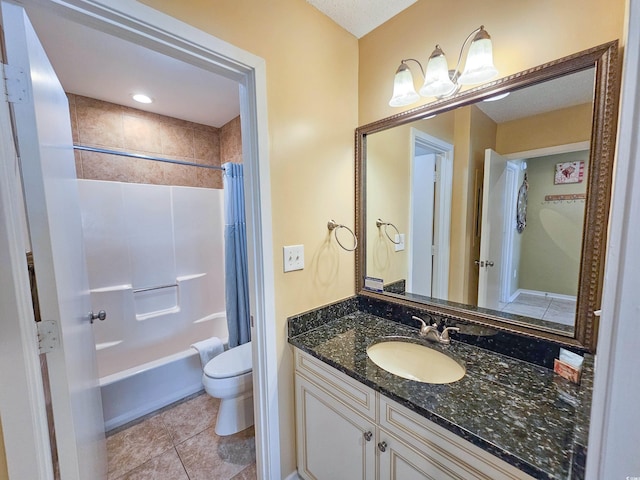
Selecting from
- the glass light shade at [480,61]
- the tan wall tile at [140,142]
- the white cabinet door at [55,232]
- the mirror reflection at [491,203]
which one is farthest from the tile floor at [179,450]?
the glass light shade at [480,61]

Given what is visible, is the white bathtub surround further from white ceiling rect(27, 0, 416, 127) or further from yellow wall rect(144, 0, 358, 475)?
yellow wall rect(144, 0, 358, 475)

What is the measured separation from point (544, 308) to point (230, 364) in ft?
5.69

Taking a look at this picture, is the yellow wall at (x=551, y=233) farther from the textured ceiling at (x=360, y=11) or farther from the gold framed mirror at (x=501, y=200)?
the textured ceiling at (x=360, y=11)

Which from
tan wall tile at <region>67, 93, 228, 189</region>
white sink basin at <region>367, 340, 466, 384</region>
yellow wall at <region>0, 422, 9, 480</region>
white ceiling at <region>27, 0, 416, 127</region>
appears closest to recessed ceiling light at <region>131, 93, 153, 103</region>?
white ceiling at <region>27, 0, 416, 127</region>

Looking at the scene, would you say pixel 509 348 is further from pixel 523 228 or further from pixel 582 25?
pixel 582 25

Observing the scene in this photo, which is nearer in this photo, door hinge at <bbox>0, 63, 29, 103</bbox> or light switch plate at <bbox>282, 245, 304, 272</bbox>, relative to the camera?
door hinge at <bbox>0, 63, 29, 103</bbox>

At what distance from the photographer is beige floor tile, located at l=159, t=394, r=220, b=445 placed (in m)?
1.74

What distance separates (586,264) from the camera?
2.92 feet

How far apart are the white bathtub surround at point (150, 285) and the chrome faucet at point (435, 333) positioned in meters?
1.82

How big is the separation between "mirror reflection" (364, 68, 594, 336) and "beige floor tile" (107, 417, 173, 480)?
66.2 inches

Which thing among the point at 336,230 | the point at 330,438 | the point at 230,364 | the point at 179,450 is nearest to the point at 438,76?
the point at 336,230

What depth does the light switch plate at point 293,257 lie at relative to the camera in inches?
49.3

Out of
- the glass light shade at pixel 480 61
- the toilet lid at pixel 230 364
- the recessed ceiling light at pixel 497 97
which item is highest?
the glass light shade at pixel 480 61

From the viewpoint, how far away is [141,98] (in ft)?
6.86
